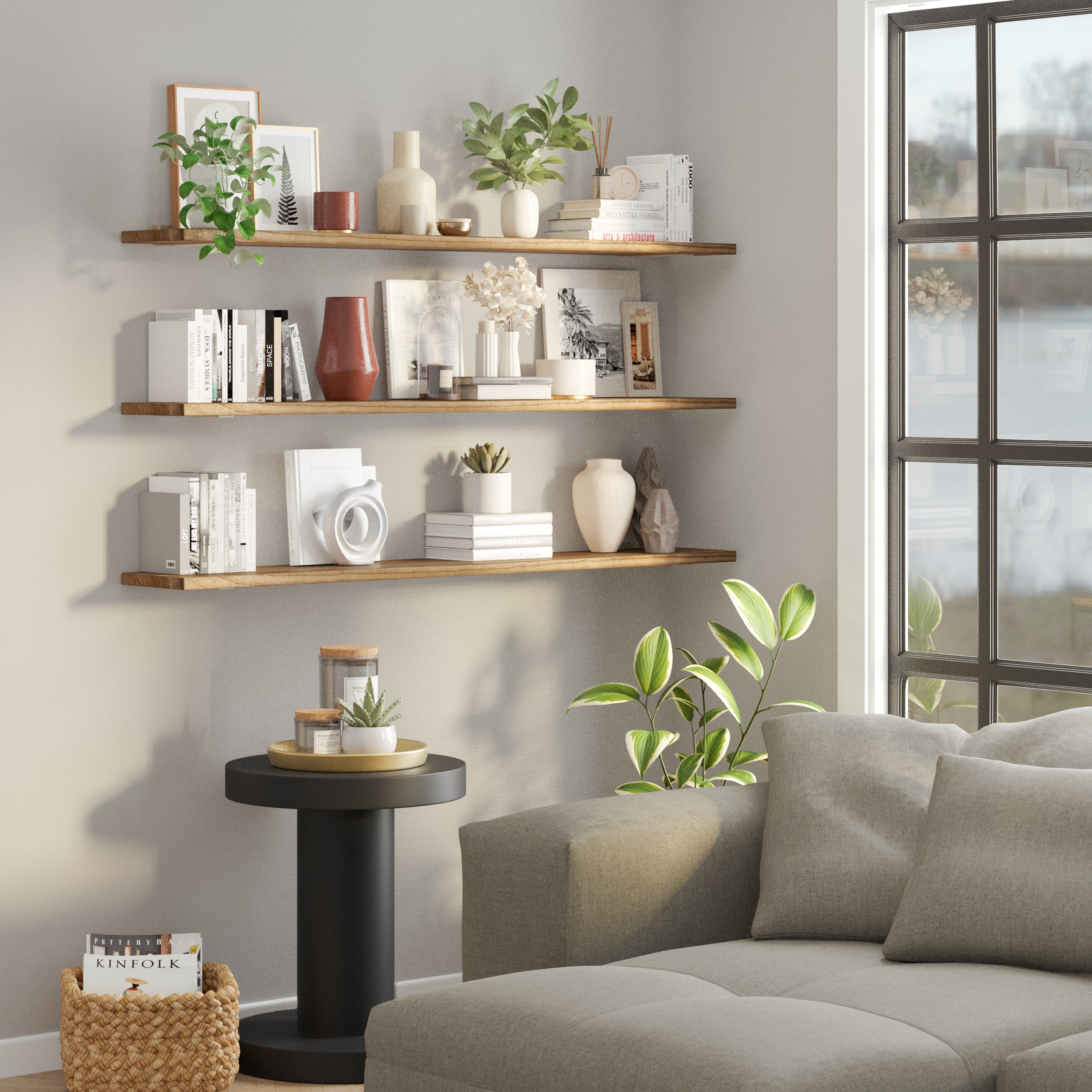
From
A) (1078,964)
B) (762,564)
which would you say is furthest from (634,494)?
(1078,964)

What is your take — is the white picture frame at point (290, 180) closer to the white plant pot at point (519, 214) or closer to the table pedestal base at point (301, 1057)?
the white plant pot at point (519, 214)

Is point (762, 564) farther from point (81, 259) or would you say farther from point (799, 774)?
point (81, 259)

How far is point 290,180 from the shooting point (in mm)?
4199

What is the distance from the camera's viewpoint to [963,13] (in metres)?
4.22

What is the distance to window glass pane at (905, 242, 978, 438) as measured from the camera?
14.0 ft

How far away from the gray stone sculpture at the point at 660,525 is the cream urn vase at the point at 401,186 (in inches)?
38.5

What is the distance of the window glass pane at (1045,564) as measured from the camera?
4102 mm

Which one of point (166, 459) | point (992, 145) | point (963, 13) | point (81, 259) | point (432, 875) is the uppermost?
point (963, 13)

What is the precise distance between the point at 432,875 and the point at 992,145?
233 centimetres

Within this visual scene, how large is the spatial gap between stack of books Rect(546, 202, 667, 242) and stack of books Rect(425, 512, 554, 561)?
2.47ft

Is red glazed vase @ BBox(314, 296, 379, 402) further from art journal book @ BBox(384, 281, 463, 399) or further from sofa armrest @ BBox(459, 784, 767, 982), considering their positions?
sofa armrest @ BBox(459, 784, 767, 982)

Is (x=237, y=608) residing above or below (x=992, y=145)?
below

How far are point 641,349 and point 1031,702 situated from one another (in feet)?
4.68

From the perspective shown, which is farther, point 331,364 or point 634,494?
point 634,494
